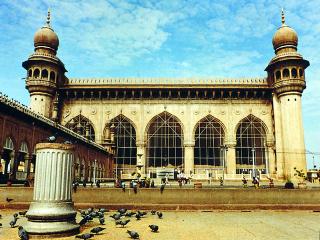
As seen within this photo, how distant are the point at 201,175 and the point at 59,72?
1877cm

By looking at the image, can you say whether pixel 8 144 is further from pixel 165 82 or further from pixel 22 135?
pixel 165 82

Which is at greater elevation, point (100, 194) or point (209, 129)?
point (209, 129)

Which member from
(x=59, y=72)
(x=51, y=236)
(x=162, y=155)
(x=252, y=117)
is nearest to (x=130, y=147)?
(x=162, y=155)

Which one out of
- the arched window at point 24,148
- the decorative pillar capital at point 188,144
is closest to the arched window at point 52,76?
the decorative pillar capital at point 188,144

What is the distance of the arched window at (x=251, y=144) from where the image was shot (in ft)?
117

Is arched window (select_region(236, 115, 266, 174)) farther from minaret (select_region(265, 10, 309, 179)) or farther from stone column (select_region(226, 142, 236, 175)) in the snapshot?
minaret (select_region(265, 10, 309, 179))

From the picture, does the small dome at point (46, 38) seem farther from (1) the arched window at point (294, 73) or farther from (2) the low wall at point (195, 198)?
(2) the low wall at point (195, 198)

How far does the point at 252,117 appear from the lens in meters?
35.8

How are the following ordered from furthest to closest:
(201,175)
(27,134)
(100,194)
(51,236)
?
1. (201,175)
2. (27,134)
3. (100,194)
4. (51,236)

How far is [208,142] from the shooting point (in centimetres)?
3847

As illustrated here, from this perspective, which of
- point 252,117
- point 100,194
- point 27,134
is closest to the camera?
A: point 100,194

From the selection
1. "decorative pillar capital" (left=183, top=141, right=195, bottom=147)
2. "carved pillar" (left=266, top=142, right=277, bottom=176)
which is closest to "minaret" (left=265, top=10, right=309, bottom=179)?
"carved pillar" (left=266, top=142, right=277, bottom=176)

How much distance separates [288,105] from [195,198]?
24346mm

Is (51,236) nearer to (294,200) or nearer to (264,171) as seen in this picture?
(294,200)
